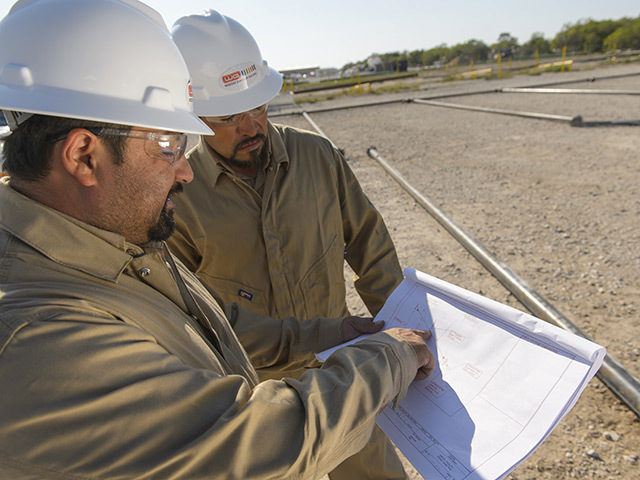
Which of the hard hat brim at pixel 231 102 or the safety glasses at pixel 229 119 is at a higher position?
the hard hat brim at pixel 231 102

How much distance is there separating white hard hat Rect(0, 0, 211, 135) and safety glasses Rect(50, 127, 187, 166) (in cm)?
3

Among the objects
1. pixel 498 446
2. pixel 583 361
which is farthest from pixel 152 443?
pixel 583 361

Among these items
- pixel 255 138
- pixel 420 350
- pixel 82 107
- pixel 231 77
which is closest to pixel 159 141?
pixel 82 107

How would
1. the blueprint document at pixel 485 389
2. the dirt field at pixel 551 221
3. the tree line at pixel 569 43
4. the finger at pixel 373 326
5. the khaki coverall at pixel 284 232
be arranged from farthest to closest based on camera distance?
the tree line at pixel 569 43 → the dirt field at pixel 551 221 → the khaki coverall at pixel 284 232 → the finger at pixel 373 326 → the blueprint document at pixel 485 389

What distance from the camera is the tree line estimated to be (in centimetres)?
4065

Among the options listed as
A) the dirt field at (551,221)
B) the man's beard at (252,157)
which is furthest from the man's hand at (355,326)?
→ the dirt field at (551,221)

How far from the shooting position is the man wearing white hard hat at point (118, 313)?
85cm

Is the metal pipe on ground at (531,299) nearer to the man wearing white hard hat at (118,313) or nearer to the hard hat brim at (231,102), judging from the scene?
the man wearing white hard hat at (118,313)

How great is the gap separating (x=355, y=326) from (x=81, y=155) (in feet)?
3.65

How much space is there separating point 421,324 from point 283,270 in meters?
0.88

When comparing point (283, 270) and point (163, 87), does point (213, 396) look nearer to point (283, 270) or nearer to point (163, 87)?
point (163, 87)

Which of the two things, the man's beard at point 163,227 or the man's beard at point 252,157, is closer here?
the man's beard at point 163,227

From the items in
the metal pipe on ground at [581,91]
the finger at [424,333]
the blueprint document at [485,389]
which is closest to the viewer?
the blueprint document at [485,389]

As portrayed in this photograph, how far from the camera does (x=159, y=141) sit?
127 cm
